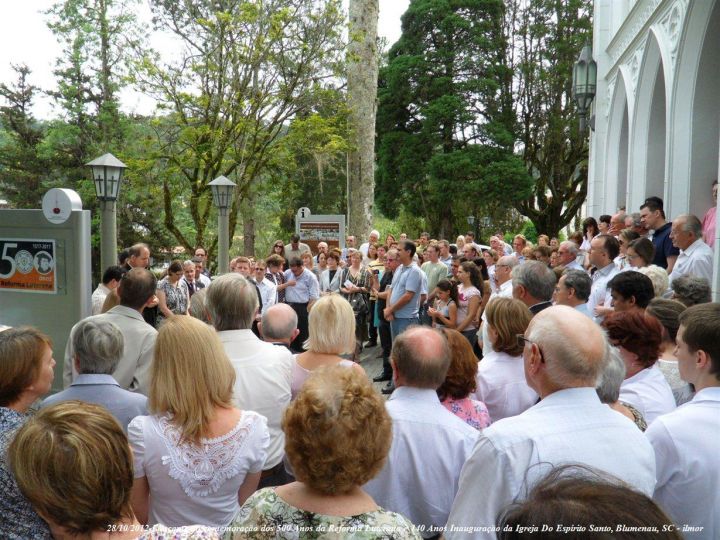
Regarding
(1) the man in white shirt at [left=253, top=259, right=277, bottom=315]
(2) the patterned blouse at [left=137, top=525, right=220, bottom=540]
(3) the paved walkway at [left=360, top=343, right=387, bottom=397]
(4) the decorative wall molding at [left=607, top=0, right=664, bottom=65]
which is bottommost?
(3) the paved walkway at [left=360, top=343, right=387, bottom=397]

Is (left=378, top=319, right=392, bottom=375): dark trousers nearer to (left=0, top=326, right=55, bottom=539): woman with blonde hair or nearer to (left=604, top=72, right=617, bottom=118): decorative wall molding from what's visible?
(left=0, top=326, right=55, bottom=539): woman with blonde hair

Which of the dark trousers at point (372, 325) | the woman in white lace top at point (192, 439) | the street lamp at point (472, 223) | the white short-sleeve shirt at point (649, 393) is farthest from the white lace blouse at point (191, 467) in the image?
the street lamp at point (472, 223)

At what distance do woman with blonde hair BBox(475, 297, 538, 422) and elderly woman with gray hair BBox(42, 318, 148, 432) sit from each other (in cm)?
189

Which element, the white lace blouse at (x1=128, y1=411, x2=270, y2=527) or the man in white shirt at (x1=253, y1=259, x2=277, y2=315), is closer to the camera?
the white lace blouse at (x1=128, y1=411, x2=270, y2=527)

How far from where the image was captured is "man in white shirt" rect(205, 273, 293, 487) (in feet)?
11.6

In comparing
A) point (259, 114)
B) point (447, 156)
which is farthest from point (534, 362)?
point (447, 156)

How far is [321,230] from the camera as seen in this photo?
16328 mm

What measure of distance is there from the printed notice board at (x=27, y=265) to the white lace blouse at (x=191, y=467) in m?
3.85

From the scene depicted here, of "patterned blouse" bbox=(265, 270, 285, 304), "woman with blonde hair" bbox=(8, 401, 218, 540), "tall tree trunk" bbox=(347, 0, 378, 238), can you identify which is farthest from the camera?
"tall tree trunk" bbox=(347, 0, 378, 238)

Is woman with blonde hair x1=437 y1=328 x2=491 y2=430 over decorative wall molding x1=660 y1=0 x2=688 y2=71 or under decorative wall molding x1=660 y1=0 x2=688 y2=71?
under

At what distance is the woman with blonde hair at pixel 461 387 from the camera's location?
10.6 feet

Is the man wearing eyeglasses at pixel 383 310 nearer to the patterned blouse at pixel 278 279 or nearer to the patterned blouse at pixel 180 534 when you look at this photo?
the patterned blouse at pixel 278 279

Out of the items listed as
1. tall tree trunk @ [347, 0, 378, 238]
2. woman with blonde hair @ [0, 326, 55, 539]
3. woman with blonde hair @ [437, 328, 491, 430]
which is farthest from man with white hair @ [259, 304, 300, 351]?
tall tree trunk @ [347, 0, 378, 238]

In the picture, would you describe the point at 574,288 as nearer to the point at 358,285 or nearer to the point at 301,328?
the point at 301,328
